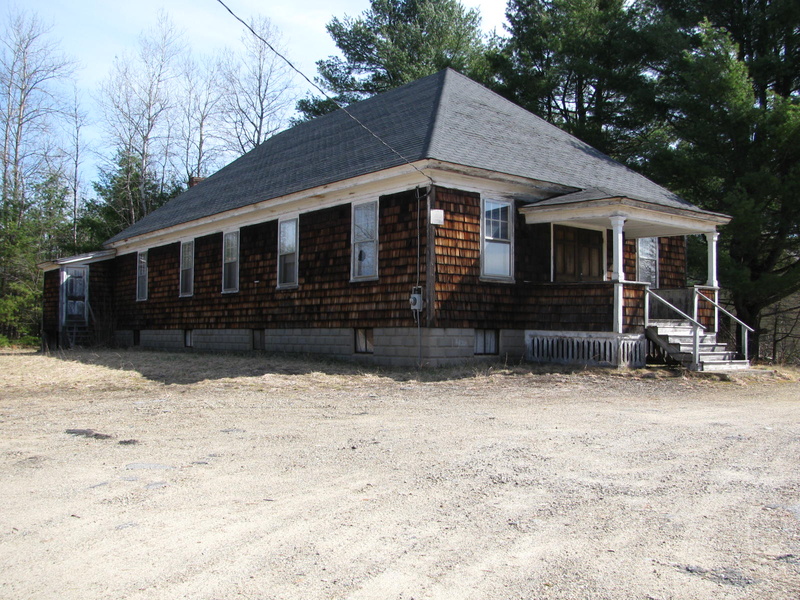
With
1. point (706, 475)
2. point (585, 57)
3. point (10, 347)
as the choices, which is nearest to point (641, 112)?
point (585, 57)

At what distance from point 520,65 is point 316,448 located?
26.2 metres

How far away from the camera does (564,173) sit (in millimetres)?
15867

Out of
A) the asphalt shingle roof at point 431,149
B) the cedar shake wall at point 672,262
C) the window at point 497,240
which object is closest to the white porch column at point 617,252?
the asphalt shingle roof at point 431,149

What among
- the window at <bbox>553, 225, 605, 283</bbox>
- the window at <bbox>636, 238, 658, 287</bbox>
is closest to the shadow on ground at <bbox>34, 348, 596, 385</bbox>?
the window at <bbox>553, 225, 605, 283</bbox>

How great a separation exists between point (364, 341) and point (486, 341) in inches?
101

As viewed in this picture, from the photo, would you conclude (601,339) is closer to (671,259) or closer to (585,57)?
(671,259)

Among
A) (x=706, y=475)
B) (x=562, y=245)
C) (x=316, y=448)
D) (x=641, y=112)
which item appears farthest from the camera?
(x=641, y=112)

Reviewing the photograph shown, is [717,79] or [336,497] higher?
[717,79]

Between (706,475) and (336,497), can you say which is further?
(706,475)

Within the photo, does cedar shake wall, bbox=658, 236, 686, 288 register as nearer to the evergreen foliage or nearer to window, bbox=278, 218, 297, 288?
window, bbox=278, 218, 297, 288

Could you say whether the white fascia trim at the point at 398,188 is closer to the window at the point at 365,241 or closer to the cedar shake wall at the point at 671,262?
the window at the point at 365,241

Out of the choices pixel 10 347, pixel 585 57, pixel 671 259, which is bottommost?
pixel 10 347

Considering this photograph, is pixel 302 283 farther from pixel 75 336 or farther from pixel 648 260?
pixel 75 336

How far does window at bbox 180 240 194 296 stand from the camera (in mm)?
20953
